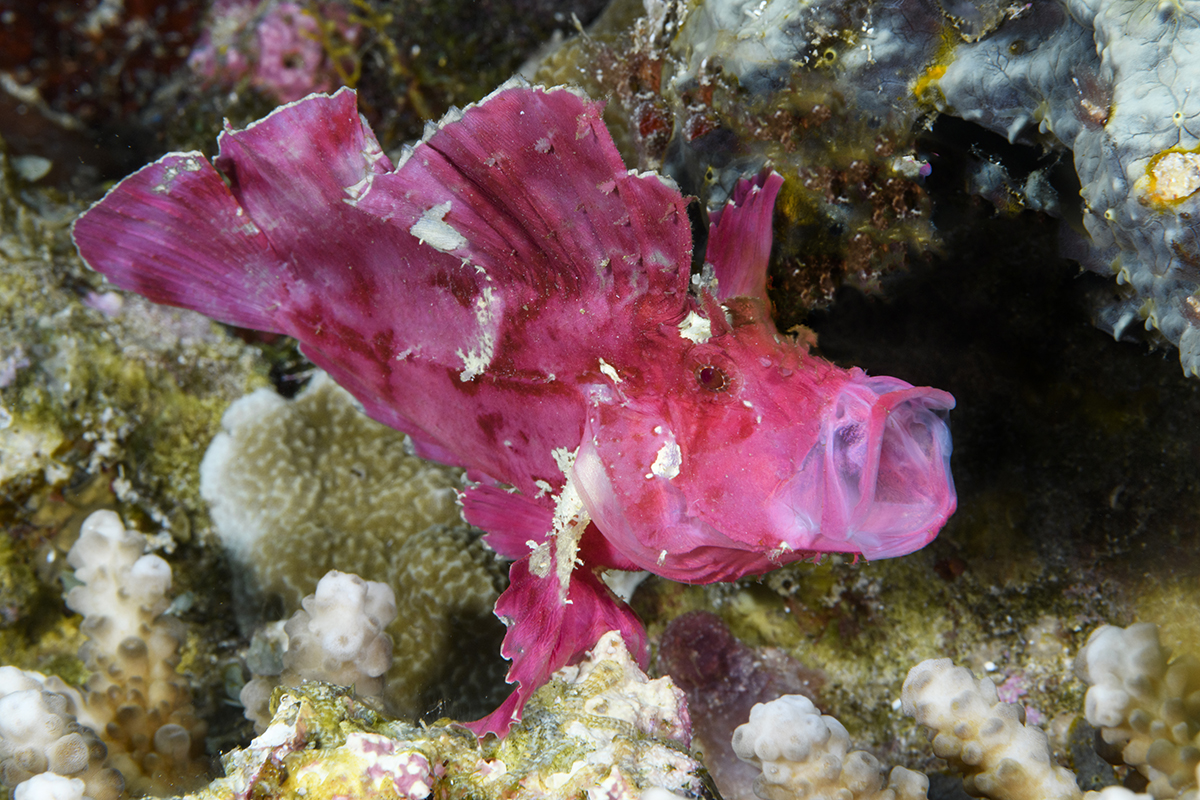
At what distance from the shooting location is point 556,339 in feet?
7.47

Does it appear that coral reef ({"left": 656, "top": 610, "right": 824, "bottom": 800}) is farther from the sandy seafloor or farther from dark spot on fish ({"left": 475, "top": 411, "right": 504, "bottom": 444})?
dark spot on fish ({"left": 475, "top": 411, "right": 504, "bottom": 444})

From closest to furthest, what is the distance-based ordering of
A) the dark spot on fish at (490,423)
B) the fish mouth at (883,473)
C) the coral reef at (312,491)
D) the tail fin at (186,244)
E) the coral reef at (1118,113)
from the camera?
1. the coral reef at (1118,113)
2. the fish mouth at (883,473)
3. the dark spot on fish at (490,423)
4. the tail fin at (186,244)
5. the coral reef at (312,491)

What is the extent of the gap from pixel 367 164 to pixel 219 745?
2408 millimetres

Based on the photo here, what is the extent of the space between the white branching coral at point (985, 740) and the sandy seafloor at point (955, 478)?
57 cm

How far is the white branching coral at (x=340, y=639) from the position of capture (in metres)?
2.61

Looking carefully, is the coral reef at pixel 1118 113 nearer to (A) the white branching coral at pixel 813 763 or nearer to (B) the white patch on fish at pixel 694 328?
(B) the white patch on fish at pixel 694 328

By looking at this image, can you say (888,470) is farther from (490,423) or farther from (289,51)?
(289,51)

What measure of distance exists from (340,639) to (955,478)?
2295 mm

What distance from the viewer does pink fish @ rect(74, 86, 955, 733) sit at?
192cm

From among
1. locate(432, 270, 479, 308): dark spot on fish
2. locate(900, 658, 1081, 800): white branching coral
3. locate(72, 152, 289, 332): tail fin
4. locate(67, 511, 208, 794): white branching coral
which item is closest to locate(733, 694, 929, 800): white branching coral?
locate(900, 658, 1081, 800): white branching coral

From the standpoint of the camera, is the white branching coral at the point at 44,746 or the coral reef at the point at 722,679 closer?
the white branching coral at the point at 44,746

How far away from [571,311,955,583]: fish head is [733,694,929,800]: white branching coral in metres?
0.44

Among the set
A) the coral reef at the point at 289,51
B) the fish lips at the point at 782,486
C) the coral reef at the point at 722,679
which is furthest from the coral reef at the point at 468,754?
the coral reef at the point at 289,51

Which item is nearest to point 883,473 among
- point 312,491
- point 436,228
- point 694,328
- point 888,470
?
point 888,470
